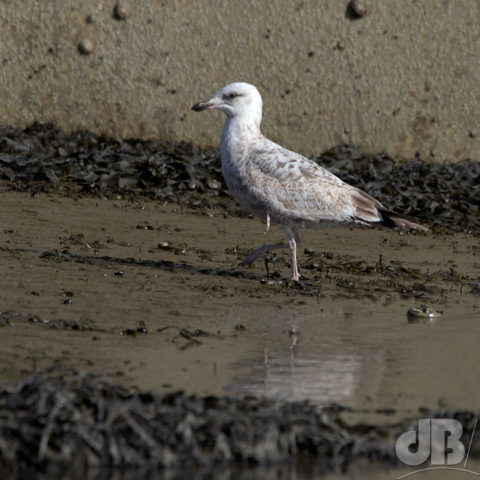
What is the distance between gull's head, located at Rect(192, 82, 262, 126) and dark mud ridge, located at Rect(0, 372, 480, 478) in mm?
4471

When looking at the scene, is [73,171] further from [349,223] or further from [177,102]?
[349,223]

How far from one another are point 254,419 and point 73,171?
22.3ft

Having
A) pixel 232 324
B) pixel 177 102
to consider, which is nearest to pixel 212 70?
pixel 177 102

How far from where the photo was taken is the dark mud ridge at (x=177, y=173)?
10828mm

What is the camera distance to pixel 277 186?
335 inches

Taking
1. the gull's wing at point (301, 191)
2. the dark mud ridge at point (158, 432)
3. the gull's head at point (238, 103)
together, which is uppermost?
the gull's head at point (238, 103)

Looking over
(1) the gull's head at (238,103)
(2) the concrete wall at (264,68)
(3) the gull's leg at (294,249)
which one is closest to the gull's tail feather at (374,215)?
(3) the gull's leg at (294,249)

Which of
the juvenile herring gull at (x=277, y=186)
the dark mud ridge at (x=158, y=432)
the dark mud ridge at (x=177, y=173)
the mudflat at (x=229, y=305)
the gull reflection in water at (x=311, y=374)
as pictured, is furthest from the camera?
the dark mud ridge at (x=177, y=173)

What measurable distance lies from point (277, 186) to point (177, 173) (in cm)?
294

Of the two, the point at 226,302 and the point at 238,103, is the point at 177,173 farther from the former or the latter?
the point at 226,302

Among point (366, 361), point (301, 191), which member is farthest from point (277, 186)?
point (366, 361)

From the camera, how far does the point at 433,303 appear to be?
7930mm

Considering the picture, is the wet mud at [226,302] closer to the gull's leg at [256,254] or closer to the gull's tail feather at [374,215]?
the gull's leg at [256,254]

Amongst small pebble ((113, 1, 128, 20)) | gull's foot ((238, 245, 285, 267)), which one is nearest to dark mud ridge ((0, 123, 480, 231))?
small pebble ((113, 1, 128, 20))
